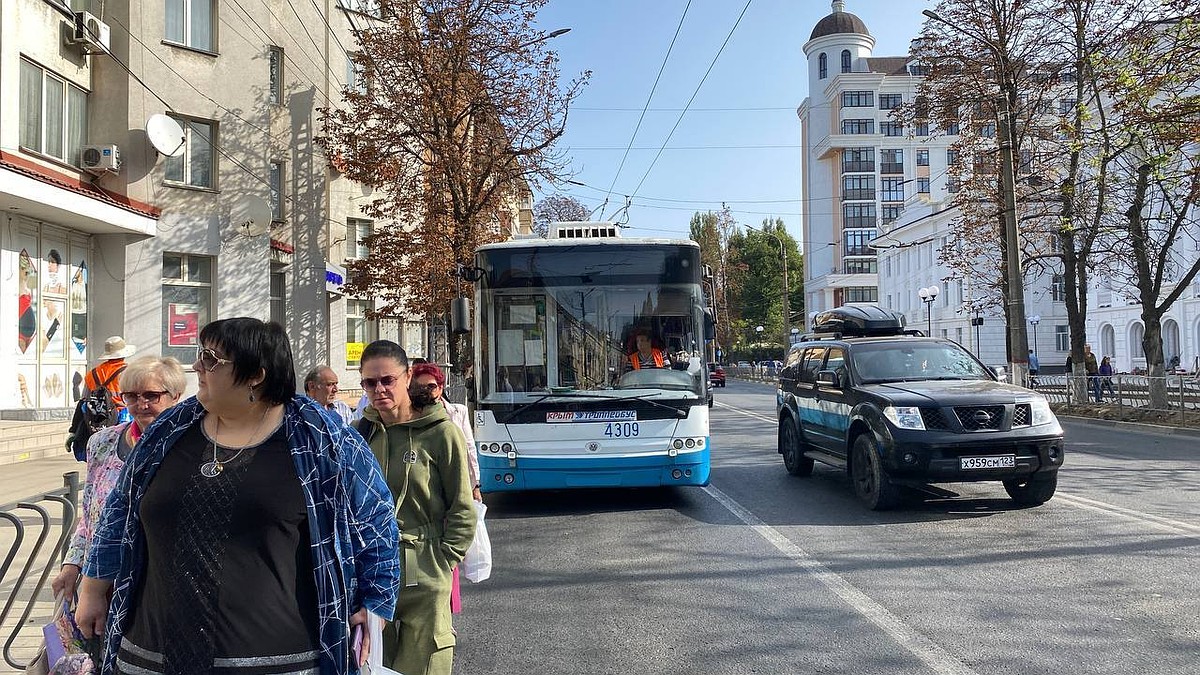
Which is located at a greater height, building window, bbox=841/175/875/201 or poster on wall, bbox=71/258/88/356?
building window, bbox=841/175/875/201

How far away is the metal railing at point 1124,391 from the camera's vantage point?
1900cm

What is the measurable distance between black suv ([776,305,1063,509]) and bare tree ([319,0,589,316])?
13.6 meters

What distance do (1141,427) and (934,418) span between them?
14.2 meters

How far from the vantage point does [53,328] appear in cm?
1750

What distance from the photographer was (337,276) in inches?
1038

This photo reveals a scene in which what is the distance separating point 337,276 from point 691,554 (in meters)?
20.9

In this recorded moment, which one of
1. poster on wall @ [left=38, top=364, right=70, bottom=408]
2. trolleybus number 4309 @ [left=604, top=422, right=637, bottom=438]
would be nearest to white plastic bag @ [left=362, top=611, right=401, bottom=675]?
trolleybus number 4309 @ [left=604, top=422, right=637, bottom=438]

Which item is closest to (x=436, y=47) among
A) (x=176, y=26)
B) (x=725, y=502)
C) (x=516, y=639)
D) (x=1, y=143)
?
(x=176, y=26)

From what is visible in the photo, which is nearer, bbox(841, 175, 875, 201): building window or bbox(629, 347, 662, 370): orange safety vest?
bbox(629, 347, 662, 370): orange safety vest

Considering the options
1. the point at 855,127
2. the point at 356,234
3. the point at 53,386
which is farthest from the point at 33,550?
the point at 855,127

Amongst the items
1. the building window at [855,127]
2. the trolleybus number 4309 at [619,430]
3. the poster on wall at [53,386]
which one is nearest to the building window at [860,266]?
the building window at [855,127]

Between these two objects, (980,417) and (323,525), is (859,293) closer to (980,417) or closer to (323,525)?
(980,417)

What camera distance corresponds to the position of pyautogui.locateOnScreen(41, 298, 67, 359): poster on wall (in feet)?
56.3

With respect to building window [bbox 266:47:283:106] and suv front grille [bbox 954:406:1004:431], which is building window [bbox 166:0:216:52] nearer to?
building window [bbox 266:47:283:106]
